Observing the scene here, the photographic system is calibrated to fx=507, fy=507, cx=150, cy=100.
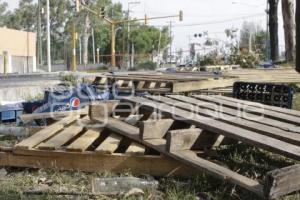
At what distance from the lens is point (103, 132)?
5.93m

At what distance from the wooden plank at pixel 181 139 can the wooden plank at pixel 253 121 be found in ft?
1.64

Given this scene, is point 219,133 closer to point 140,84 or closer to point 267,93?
point 267,93

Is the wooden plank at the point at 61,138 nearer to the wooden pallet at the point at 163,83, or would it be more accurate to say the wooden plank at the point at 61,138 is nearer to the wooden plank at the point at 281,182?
the wooden plank at the point at 281,182

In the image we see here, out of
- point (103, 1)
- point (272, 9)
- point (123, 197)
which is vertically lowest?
point (123, 197)

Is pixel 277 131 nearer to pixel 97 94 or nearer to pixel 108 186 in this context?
pixel 108 186

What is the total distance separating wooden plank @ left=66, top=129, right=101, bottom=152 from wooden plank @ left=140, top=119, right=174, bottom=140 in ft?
2.22

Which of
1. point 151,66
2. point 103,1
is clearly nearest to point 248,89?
point 151,66

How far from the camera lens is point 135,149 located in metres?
5.20

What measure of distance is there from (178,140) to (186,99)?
1.96m

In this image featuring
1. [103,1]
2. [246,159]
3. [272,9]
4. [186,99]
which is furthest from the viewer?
[103,1]

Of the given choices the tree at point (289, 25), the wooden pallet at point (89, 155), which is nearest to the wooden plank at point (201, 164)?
the wooden pallet at point (89, 155)

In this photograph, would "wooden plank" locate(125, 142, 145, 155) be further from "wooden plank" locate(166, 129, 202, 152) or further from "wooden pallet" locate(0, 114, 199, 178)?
"wooden plank" locate(166, 129, 202, 152)

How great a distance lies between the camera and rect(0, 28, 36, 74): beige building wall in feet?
192

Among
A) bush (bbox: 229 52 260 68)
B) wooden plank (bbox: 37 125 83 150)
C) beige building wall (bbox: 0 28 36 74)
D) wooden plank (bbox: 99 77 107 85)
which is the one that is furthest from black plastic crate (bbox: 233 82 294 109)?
beige building wall (bbox: 0 28 36 74)
